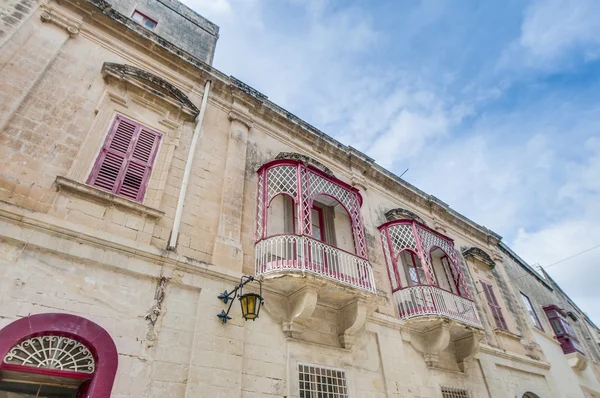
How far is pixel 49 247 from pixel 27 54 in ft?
12.3

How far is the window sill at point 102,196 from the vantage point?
5125 mm

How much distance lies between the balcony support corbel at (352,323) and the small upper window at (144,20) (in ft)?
29.1

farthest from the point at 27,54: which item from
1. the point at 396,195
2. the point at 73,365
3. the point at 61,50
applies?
the point at 396,195

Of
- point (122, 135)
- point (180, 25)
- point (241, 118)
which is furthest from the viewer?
point (180, 25)

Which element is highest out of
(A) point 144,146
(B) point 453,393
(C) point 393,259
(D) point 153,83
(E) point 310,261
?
(D) point 153,83

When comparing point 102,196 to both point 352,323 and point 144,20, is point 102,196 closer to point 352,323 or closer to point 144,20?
point 352,323

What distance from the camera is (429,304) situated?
8.04 meters

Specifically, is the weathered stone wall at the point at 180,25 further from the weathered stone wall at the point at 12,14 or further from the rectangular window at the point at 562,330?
the rectangular window at the point at 562,330

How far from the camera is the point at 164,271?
5.36 metres

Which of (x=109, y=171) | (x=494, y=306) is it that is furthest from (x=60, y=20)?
(x=494, y=306)

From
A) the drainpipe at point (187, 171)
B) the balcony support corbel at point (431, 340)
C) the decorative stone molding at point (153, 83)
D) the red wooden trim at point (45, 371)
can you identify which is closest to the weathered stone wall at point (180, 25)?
the drainpipe at point (187, 171)

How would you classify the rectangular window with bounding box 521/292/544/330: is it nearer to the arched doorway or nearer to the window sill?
the window sill

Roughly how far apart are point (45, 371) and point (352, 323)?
4864mm

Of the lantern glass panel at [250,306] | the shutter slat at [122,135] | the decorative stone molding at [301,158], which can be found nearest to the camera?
the lantern glass panel at [250,306]
